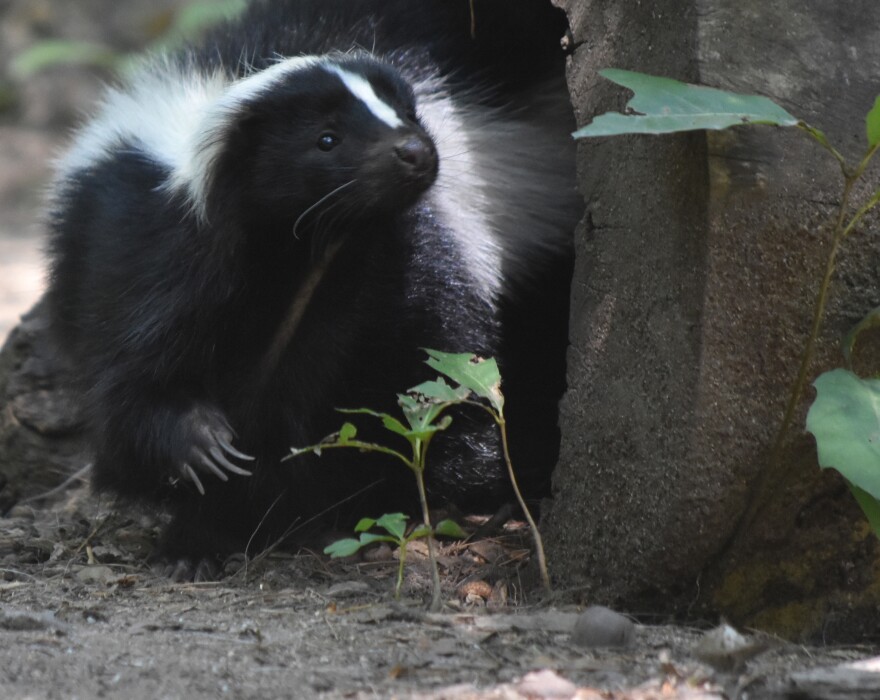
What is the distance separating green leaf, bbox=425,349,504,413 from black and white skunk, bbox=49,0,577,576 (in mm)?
655

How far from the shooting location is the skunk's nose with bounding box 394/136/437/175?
12.0ft

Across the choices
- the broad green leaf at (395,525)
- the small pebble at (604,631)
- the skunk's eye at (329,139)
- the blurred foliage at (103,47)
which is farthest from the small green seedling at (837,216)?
the blurred foliage at (103,47)

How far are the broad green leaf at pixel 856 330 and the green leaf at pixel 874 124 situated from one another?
1.42 feet

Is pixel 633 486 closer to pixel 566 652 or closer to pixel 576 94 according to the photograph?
pixel 566 652

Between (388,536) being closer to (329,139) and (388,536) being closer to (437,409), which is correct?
(437,409)

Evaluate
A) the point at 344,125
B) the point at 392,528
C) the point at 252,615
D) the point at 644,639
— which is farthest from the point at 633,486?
the point at 344,125

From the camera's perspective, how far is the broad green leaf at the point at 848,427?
107 inches

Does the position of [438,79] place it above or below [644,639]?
above

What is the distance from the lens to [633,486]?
10.5 ft

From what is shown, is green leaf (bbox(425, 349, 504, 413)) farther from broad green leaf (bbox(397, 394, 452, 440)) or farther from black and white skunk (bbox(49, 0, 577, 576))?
black and white skunk (bbox(49, 0, 577, 576))

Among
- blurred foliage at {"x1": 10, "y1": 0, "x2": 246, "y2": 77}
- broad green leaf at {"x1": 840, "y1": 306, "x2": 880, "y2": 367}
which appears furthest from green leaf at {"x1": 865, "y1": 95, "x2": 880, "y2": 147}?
blurred foliage at {"x1": 10, "y1": 0, "x2": 246, "y2": 77}

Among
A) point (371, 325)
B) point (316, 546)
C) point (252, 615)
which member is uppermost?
point (371, 325)

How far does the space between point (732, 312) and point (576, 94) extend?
0.82 meters

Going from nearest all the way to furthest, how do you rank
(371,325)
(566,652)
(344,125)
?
(566,652) < (344,125) < (371,325)
